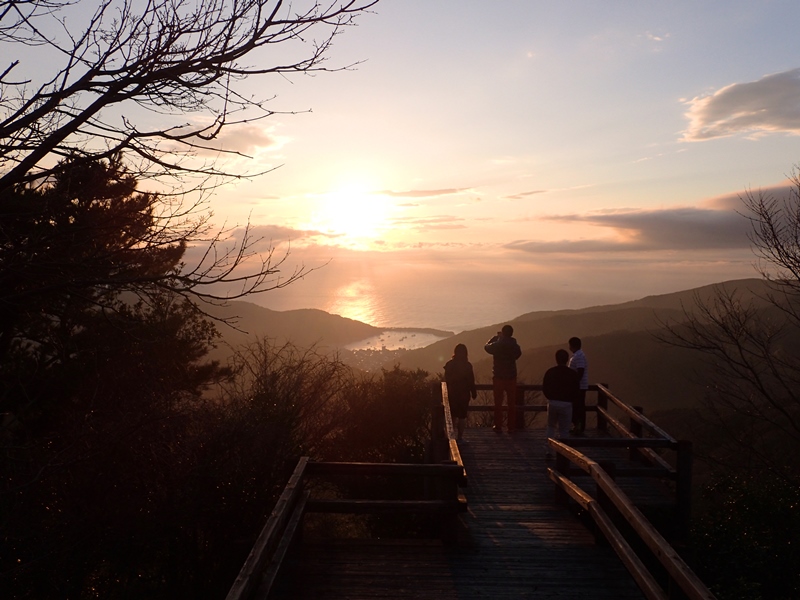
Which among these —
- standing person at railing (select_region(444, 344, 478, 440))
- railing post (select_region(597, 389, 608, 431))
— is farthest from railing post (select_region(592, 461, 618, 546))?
railing post (select_region(597, 389, 608, 431))

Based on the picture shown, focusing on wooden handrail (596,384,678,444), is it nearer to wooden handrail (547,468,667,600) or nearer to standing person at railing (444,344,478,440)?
wooden handrail (547,468,667,600)

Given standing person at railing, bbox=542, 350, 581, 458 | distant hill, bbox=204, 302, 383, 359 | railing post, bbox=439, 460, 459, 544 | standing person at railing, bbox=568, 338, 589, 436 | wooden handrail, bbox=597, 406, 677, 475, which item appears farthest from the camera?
distant hill, bbox=204, 302, 383, 359

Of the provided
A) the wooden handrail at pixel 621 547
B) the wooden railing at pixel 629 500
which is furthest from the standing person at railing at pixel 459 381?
the wooden handrail at pixel 621 547

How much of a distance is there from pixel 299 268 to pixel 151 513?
14.1 ft

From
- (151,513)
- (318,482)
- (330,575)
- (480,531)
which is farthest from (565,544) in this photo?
(318,482)

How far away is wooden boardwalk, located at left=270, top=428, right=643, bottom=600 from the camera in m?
5.61

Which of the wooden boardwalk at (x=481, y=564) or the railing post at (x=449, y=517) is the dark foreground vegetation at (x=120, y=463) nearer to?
the wooden boardwalk at (x=481, y=564)

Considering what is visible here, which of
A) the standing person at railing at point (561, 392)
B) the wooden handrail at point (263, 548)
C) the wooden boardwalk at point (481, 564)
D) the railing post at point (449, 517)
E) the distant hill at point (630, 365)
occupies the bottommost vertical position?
the distant hill at point (630, 365)

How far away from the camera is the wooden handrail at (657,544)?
395cm

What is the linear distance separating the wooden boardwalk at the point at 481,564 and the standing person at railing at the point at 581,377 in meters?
3.70

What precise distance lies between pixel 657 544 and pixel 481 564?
213 cm

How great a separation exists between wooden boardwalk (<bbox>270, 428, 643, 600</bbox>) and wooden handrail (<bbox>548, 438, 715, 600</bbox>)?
2.56ft

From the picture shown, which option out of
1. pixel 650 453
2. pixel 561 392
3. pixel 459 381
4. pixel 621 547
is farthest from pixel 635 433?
pixel 621 547

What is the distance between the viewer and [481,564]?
627 cm
